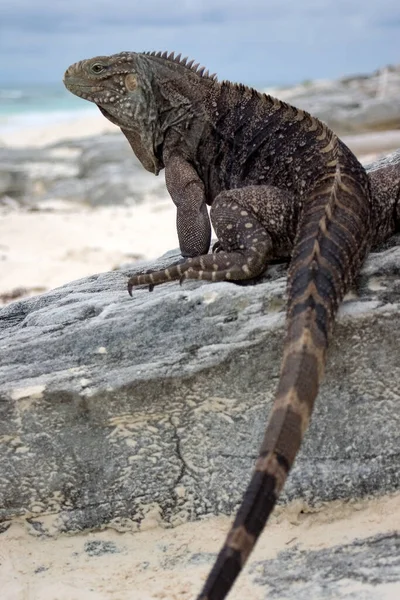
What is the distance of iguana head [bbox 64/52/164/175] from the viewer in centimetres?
436

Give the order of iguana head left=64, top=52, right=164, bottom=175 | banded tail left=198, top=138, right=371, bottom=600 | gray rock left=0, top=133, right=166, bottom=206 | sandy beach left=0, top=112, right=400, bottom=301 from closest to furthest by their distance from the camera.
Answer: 1. banded tail left=198, top=138, right=371, bottom=600
2. iguana head left=64, top=52, right=164, bottom=175
3. sandy beach left=0, top=112, right=400, bottom=301
4. gray rock left=0, top=133, right=166, bottom=206

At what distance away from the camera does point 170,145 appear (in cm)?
441

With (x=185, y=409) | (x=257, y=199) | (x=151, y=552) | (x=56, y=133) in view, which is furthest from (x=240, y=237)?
(x=56, y=133)

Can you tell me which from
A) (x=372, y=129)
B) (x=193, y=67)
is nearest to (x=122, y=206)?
(x=372, y=129)

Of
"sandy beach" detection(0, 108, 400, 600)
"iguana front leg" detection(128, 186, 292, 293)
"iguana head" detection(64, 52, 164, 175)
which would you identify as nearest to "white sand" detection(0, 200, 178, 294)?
"iguana head" detection(64, 52, 164, 175)

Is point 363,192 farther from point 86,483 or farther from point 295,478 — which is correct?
point 86,483

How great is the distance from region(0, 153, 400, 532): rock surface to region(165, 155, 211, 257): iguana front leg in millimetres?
471

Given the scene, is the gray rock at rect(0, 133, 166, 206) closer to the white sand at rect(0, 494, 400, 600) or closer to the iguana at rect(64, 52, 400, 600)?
the iguana at rect(64, 52, 400, 600)

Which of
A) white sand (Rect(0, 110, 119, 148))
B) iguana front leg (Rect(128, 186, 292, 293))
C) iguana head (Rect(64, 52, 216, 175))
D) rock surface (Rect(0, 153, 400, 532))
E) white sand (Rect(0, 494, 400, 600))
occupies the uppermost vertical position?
white sand (Rect(0, 110, 119, 148))

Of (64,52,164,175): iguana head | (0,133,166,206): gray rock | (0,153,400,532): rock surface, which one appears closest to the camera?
(0,153,400,532): rock surface

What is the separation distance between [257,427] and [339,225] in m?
0.97

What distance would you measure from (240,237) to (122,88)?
1382 millimetres

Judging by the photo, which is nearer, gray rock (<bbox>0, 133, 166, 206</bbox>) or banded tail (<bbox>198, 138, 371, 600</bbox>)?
banded tail (<bbox>198, 138, 371, 600</bbox>)

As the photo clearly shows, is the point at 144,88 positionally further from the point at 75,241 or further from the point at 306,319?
the point at 75,241
